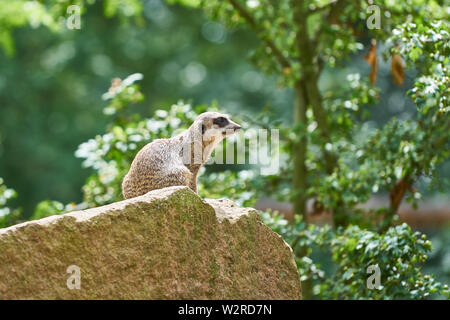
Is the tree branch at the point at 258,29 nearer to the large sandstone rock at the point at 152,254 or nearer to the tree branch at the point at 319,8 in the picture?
the tree branch at the point at 319,8

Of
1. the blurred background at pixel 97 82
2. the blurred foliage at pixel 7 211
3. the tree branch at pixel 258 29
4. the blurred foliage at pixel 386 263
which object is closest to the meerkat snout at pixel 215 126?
the blurred foliage at pixel 386 263

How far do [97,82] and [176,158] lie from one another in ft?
46.6

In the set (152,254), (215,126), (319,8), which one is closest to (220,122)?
(215,126)

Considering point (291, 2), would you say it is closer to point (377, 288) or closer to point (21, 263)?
point (377, 288)

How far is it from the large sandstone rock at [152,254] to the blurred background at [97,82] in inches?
444

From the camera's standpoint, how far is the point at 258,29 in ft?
22.8

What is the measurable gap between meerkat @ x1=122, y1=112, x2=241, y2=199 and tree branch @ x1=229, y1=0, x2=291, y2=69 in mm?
2333

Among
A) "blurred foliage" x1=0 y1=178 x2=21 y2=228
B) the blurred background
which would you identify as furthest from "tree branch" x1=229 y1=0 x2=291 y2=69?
the blurred background

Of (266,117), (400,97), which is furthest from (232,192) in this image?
(400,97)

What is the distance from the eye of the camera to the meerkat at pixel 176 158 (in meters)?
4.41

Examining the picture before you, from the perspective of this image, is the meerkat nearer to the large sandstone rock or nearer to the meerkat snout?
the meerkat snout

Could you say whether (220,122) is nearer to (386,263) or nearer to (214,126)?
(214,126)
